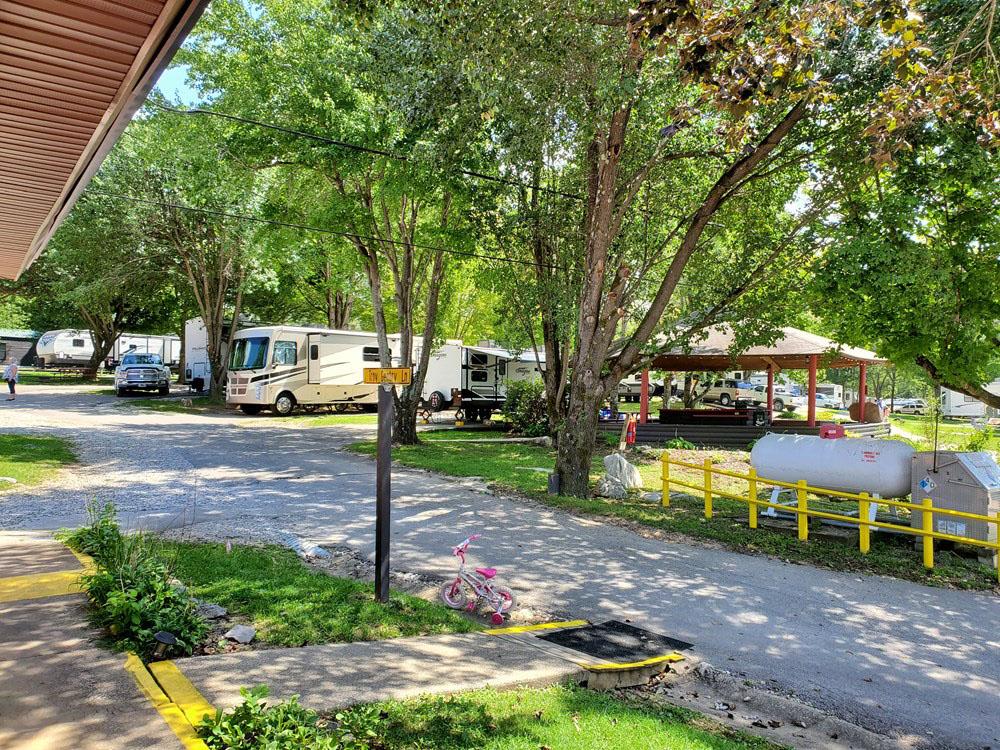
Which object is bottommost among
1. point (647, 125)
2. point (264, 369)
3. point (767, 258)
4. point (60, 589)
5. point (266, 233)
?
point (60, 589)

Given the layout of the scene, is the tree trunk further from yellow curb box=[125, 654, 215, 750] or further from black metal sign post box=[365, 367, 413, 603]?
yellow curb box=[125, 654, 215, 750]

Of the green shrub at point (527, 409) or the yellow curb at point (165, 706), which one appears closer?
the yellow curb at point (165, 706)

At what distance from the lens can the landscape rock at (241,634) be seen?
520 cm

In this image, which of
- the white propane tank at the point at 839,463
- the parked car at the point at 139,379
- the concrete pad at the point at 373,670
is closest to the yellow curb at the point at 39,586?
the concrete pad at the point at 373,670

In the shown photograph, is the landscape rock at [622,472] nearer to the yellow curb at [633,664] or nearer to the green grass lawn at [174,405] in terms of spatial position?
the yellow curb at [633,664]

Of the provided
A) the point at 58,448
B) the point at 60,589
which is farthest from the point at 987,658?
the point at 58,448

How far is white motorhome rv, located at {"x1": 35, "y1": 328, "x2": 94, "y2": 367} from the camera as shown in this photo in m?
53.0

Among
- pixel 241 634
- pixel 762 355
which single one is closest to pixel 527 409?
pixel 762 355

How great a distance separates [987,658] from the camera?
6117 mm

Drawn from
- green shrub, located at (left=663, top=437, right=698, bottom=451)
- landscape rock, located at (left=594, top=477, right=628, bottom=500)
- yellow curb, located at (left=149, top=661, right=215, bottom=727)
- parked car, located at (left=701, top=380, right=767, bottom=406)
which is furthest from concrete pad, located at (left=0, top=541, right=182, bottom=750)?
parked car, located at (left=701, top=380, right=767, bottom=406)

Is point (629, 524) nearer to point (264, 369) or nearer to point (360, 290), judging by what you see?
point (264, 369)

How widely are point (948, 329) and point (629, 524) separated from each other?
19.2ft

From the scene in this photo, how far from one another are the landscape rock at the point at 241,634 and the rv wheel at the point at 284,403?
915 inches

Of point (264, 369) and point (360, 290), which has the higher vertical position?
point (360, 290)
